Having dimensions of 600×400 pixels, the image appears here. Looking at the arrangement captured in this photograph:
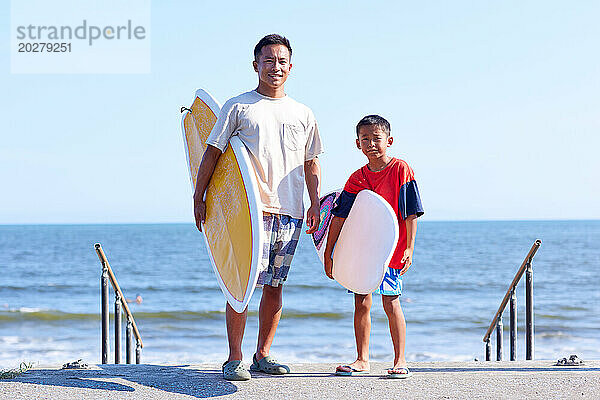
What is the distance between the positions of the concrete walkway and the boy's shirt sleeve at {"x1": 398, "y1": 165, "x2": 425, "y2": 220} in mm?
902

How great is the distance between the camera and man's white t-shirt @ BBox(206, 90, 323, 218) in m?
3.89

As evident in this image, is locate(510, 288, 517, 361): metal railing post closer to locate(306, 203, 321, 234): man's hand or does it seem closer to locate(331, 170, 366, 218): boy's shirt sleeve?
locate(331, 170, 366, 218): boy's shirt sleeve

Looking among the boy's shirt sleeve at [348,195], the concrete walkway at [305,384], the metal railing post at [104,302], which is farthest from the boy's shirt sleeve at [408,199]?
the metal railing post at [104,302]

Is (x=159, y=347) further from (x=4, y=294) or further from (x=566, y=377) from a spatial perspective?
(x=4, y=294)

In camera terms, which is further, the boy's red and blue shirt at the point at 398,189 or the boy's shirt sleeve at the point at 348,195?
the boy's shirt sleeve at the point at 348,195

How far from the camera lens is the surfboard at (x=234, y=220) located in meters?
3.73

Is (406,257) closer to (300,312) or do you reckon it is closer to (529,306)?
(529,306)

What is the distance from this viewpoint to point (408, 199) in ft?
13.1

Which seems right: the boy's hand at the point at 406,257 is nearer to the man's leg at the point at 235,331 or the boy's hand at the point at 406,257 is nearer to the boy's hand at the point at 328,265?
the boy's hand at the point at 328,265

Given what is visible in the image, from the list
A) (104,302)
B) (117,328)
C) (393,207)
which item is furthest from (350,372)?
(117,328)

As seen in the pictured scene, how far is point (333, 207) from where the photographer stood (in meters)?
4.29

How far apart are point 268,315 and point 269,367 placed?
289 millimetres

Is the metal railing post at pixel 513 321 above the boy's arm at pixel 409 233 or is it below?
below

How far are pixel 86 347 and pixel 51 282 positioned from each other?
13.2m
